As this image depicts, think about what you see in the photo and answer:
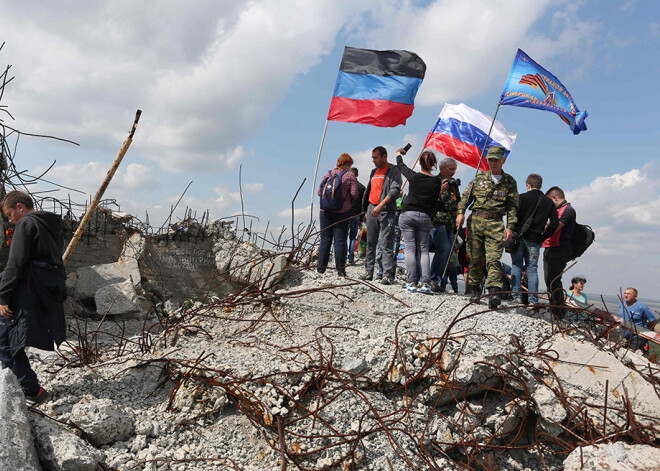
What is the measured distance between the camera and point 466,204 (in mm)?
5887

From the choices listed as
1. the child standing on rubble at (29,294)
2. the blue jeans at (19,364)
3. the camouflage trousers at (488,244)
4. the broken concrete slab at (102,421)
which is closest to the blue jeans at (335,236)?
the camouflage trousers at (488,244)

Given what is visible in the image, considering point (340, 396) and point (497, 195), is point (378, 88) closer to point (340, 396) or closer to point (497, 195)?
point (497, 195)

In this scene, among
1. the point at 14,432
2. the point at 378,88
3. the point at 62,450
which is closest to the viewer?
the point at 14,432

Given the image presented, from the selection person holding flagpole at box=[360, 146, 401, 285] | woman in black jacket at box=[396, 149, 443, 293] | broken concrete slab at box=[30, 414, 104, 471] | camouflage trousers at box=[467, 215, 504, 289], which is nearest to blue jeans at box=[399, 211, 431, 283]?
woman in black jacket at box=[396, 149, 443, 293]

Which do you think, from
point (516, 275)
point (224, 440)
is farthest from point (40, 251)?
point (516, 275)

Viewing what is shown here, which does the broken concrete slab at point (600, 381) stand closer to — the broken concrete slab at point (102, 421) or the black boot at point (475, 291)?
the black boot at point (475, 291)

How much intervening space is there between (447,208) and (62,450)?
549 cm

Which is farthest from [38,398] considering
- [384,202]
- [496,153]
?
[496,153]

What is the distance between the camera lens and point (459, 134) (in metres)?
9.16

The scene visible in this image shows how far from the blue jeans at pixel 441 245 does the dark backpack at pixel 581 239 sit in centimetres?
186

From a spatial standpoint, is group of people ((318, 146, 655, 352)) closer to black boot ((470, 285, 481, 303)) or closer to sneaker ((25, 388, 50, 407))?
A: black boot ((470, 285, 481, 303))

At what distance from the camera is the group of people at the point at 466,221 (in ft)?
18.4

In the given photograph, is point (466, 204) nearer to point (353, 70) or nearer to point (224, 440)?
point (353, 70)

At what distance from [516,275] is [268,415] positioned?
14.7ft
